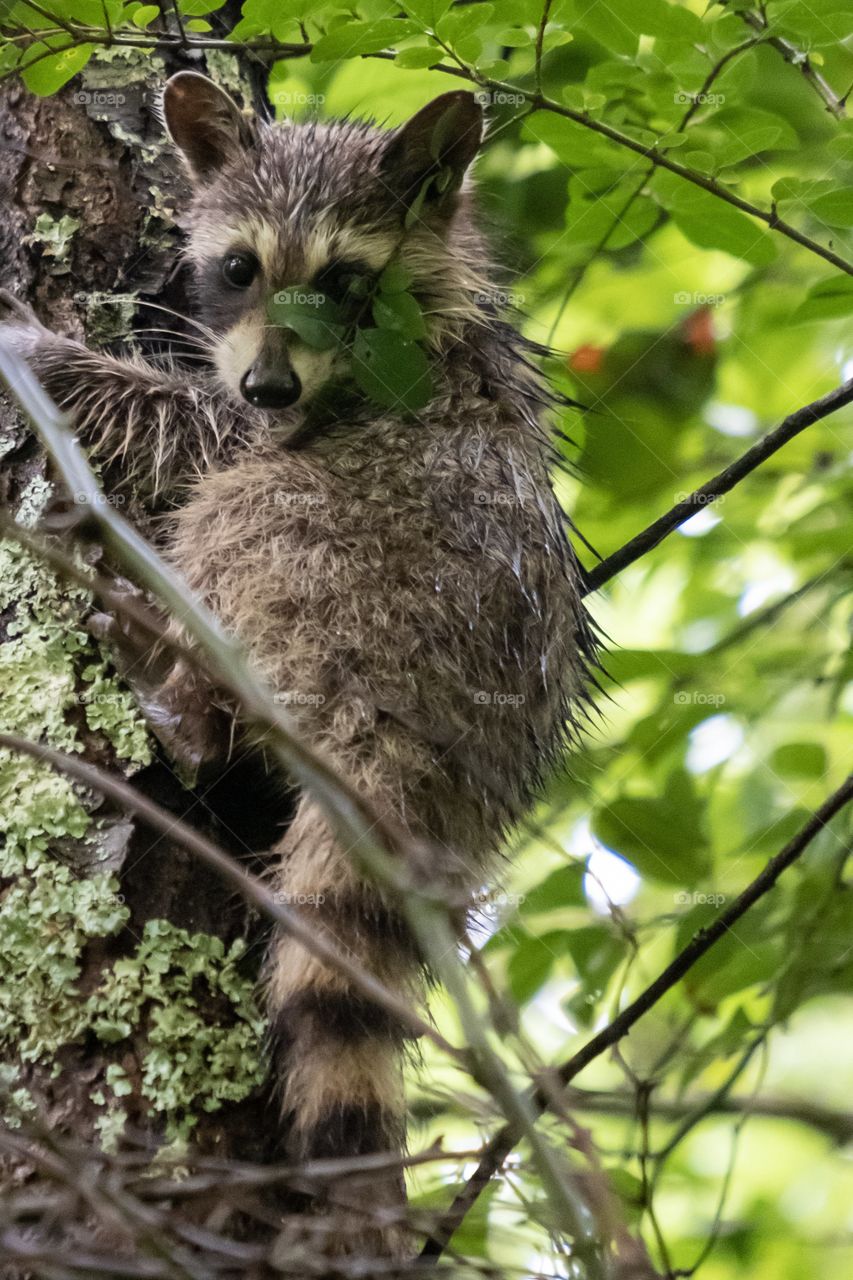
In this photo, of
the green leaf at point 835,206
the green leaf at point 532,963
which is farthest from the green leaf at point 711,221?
the green leaf at point 532,963

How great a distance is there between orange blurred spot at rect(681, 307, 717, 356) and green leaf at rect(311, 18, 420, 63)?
186 cm

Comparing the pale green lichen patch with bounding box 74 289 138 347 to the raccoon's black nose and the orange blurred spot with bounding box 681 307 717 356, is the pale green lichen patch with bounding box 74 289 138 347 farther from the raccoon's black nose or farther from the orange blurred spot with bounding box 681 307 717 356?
the orange blurred spot with bounding box 681 307 717 356

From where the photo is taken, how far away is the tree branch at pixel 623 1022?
2.03 meters

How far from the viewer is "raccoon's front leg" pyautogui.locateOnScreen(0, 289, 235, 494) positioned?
10.7 feet

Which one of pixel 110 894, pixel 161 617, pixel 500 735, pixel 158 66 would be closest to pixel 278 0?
pixel 158 66

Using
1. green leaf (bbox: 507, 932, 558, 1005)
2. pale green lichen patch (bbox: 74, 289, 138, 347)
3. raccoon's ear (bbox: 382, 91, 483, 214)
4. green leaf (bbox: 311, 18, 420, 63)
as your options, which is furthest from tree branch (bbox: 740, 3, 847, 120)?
green leaf (bbox: 507, 932, 558, 1005)

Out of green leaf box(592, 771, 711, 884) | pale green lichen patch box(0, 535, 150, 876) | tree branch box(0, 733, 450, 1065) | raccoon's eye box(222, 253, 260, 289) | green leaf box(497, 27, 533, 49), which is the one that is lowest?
tree branch box(0, 733, 450, 1065)

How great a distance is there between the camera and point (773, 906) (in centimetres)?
343

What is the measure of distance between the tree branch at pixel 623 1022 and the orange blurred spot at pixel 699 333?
2.30m

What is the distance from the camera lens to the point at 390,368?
10.2 ft

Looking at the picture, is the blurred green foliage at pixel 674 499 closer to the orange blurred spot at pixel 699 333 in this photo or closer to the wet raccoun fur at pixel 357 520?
the orange blurred spot at pixel 699 333

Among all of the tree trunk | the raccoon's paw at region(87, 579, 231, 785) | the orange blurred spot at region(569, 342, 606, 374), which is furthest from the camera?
the orange blurred spot at region(569, 342, 606, 374)

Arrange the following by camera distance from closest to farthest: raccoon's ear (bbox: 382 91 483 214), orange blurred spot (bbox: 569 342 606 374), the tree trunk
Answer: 1. the tree trunk
2. raccoon's ear (bbox: 382 91 483 214)
3. orange blurred spot (bbox: 569 342 606 374)

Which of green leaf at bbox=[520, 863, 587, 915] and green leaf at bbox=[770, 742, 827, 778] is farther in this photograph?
green leaf at bbox=[770, 742, 827, 778]
